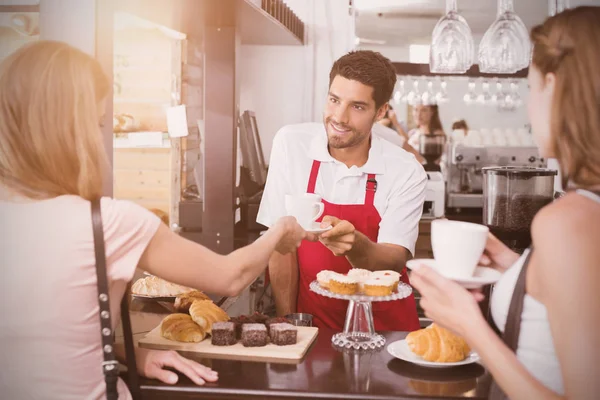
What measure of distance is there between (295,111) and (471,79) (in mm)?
1557

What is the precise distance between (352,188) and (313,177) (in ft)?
0.58

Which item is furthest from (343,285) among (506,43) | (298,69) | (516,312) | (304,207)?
(298,69)

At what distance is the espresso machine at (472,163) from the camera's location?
5238 mm

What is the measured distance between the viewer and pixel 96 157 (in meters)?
1.61

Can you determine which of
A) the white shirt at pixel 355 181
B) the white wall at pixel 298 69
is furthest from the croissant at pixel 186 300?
the white wall at pixel 298 69

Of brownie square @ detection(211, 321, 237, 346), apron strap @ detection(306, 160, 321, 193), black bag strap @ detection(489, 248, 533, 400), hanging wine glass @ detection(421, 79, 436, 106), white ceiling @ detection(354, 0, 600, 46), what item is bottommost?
brownie square @ detection(211, 321, 237, 346)

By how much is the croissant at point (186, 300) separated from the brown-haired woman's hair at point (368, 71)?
44.2 inches

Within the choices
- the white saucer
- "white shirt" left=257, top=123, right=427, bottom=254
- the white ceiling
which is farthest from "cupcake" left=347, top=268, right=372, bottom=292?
the white ceiling

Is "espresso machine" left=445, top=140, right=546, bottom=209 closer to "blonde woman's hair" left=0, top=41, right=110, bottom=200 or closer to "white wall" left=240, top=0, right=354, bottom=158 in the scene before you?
"white wall" left=240, top=0, right=354, bottom=158

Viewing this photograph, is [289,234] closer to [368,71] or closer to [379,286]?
[379,286]

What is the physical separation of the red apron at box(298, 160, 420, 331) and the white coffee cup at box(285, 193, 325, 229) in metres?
0.60

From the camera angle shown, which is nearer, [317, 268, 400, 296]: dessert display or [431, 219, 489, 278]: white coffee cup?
[431, 219, 489, 278]: white coffee cup

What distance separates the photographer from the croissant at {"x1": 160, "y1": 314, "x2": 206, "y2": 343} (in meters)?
2.03

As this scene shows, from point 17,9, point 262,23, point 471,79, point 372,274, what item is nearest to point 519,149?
point 471,79
